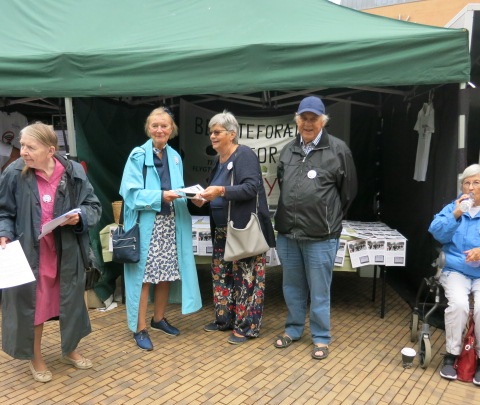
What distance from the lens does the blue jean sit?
329 cm

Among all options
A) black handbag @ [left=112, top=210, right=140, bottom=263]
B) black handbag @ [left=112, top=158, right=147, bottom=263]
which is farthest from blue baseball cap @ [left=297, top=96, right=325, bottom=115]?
black handbag @ [left=112, top=210, right=140, bottom=263]

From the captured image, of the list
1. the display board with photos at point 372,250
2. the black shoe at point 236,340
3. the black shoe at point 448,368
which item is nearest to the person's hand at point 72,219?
the black shoe at point 236,340

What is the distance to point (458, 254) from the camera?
3.27m

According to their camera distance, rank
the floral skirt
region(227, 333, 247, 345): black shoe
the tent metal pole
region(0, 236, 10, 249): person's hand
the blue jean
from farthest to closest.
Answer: the tent metal pole → region(227, 333, 247, 345): black shoe → the floral skirt → the blue jean → region(0, 236, 10, 249): person's hand

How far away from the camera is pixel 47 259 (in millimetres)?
2918

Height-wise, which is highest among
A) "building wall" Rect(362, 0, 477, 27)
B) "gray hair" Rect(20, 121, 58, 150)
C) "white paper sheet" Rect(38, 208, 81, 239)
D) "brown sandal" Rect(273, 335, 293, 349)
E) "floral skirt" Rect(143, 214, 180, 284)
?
"building wall" Rect(362, 0, 477, 27)

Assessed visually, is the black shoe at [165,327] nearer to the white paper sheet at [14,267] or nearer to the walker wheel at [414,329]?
the white paper sheet at [14,267]

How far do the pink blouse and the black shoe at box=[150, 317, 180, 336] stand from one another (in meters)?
1.09

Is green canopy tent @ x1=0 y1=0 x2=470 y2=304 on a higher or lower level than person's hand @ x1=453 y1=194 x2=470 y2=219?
higher

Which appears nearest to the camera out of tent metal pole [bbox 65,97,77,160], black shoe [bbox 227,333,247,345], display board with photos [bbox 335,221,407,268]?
black shoe [bbox 227,333,247,345]

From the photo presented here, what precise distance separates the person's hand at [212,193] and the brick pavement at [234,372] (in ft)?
3.91

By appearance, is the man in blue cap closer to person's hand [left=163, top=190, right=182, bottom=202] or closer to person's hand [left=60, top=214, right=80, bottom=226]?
person's hand [left=163, top=190, right=182, bottom=202]

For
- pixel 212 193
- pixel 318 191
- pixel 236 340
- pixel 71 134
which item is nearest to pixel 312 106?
pixel 318 191

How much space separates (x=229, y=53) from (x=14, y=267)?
222 centimetres
